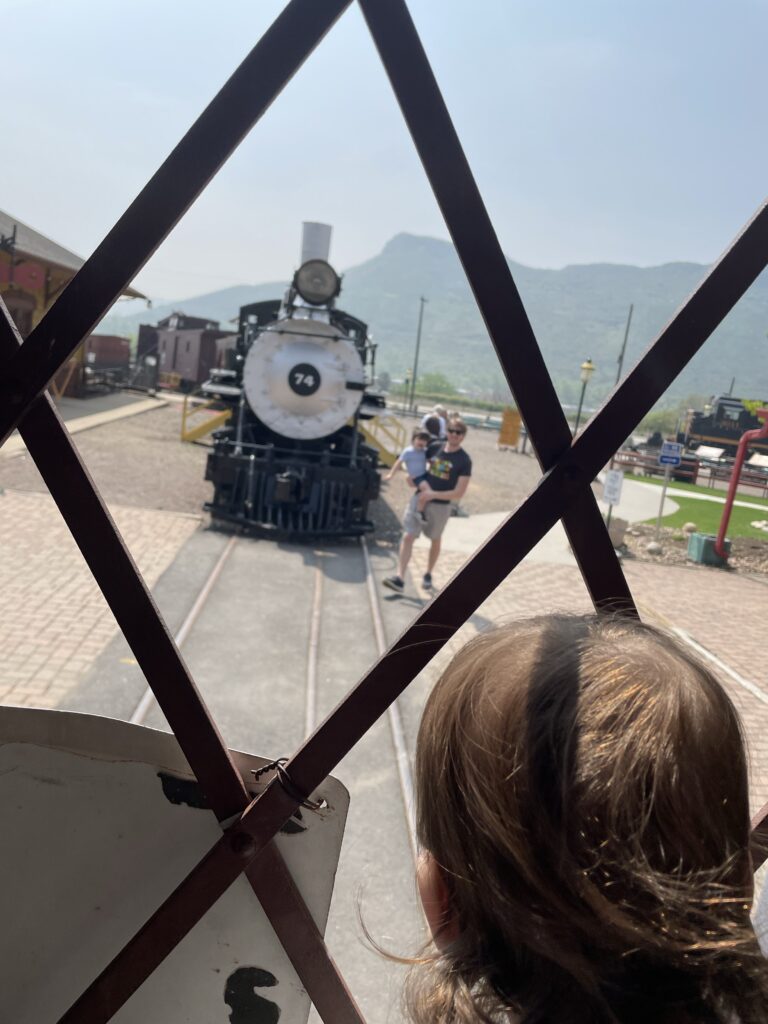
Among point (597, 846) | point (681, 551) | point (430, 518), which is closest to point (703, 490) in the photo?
point (681, 551)

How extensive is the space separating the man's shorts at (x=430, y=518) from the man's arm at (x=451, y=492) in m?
0.15

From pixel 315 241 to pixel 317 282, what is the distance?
4.22 metres

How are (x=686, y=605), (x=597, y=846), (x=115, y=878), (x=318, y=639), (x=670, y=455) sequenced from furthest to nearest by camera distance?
(x=670, y=455) → (x=686, y=605) → (x=318, y=639) → (x=115, y=878) → (x=597, y=846)

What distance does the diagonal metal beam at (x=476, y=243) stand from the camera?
3.42 feet

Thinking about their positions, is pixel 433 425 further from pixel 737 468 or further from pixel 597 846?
pixel 597 846

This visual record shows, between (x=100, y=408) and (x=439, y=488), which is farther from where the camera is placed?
(x=100, y=408)

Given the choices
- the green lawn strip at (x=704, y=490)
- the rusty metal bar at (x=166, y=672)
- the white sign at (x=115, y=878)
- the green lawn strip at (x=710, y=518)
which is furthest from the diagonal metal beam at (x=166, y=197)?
the green lawn strip at (x=704, y=490)

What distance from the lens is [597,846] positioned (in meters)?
0.74

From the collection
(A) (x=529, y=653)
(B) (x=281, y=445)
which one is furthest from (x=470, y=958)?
→ (B) (x=281, y=445)

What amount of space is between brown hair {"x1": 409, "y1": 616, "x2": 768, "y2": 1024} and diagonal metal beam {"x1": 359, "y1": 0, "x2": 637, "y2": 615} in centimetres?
35

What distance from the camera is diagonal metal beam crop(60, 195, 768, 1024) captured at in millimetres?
1055

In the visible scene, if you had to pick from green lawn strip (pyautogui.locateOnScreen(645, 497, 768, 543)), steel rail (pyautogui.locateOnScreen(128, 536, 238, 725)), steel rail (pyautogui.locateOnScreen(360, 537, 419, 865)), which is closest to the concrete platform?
steel rail (pyautogui.locateOnScreen(128, 536, 238, 725))

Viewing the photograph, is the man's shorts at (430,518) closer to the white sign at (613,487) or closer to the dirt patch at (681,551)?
the white sign at (613,487)

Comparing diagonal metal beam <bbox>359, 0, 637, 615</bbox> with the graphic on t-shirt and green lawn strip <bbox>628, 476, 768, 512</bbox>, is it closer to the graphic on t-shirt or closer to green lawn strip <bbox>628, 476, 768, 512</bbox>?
the graphic on t-shirt
